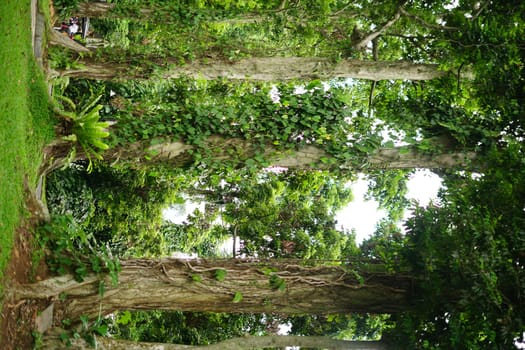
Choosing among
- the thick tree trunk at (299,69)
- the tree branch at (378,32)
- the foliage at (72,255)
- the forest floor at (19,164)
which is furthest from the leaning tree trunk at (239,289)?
the tree branch at (378,32)

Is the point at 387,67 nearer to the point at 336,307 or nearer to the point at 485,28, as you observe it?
the point at 485,28

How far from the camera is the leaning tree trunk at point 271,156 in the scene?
23.3 ft

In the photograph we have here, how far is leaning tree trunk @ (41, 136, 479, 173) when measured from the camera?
709 centimetres

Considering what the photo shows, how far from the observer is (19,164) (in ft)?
18.9

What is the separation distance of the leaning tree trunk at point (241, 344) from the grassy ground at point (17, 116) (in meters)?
1.18

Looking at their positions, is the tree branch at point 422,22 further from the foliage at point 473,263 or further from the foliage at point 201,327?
the foliage at point 201,327

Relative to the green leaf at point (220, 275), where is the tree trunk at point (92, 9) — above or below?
Answer: above

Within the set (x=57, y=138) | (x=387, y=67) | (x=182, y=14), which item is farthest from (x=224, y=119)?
(x=182, y=14)

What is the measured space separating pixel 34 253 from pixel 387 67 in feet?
20.1

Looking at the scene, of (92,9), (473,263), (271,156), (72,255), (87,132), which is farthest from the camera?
(92,9)

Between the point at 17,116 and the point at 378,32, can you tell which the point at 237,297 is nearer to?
the point at 17,116

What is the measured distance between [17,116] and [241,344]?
3774 mm

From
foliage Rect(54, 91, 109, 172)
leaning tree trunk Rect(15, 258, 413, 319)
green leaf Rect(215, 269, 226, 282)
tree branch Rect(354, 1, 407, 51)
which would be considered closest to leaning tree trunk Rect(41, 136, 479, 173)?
foliage Rect(54, 91, 109, 172)

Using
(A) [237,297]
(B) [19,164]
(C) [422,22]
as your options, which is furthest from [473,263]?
(B) [19,164]
